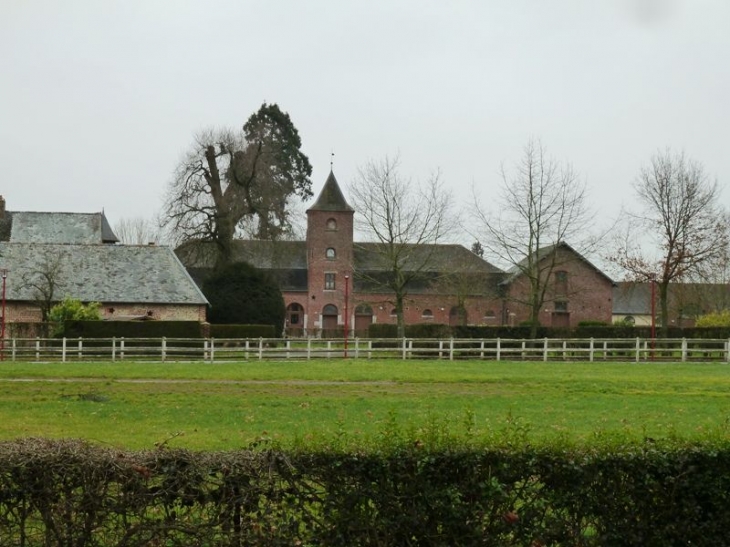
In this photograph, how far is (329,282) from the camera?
6994 centimetres

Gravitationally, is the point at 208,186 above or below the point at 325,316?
above

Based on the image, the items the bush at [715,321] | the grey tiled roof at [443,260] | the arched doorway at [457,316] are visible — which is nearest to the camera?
the bush at [715,321]

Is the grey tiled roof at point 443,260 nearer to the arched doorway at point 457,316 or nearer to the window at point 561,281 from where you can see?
the arched doorway at point 457,316

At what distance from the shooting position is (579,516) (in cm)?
593

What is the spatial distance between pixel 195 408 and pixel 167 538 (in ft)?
35.2

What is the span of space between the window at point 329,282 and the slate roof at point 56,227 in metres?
17.6

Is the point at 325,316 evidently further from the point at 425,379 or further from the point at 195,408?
the point at 195,408

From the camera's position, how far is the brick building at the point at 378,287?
66.8 metres

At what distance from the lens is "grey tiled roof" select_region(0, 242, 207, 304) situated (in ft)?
157

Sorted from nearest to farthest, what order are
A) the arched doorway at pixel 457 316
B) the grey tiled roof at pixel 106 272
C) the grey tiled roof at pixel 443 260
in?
the grey tiled roof at pixel 106 272 < the arched doorway at pixel 457 316 < the grey tiled roof at pixel 443 260

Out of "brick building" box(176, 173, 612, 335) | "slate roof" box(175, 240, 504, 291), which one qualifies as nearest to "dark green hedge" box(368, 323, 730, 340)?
"slate roof" box(175, 240, 504, 291)

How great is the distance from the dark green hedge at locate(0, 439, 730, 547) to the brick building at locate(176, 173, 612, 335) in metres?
59.0

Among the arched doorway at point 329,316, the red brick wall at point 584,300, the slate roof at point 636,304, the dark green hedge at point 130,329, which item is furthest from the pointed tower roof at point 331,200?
the slate roof at point 636,304

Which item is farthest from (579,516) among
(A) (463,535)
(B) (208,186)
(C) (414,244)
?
(B) (208,186)
